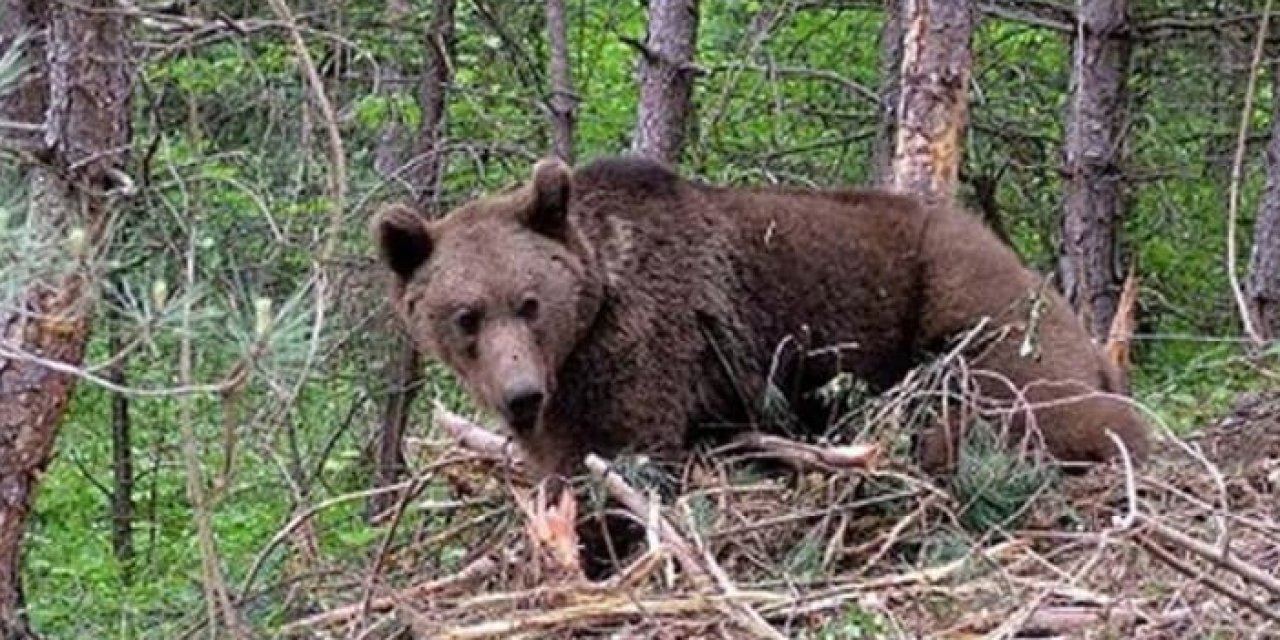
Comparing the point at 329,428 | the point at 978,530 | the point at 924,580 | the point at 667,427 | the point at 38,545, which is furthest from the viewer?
the point at 38,545

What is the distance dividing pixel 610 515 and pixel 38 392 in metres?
1.86

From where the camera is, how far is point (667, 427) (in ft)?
23.0

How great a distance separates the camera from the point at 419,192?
11.0m

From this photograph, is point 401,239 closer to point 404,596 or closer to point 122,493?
point 404,596

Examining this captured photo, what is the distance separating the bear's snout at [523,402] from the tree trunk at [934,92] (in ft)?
8.54

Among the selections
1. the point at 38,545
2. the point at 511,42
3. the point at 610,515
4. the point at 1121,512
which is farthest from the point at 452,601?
the point at 38,545

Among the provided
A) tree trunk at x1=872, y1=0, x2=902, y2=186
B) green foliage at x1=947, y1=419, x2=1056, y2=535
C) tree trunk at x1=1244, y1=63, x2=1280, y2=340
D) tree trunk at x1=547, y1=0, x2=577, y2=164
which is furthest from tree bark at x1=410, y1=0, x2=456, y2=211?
green foliage at x1=947, y1=419, x2=1056, y2=535

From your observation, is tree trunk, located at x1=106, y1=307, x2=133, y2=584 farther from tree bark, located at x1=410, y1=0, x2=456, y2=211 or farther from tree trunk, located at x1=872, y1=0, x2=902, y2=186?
tree trunk, located at x1=872, y1=0, x2=902, y2=186

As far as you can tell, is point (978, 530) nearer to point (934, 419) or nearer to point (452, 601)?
point (934, 419)

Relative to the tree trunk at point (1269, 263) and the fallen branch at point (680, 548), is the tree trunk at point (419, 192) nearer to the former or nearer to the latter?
the fallen branch at point (680, 548)

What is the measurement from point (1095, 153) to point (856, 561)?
650cm

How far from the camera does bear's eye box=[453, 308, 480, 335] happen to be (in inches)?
267

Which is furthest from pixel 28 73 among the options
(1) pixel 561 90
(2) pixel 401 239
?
(1) pixel 561 90

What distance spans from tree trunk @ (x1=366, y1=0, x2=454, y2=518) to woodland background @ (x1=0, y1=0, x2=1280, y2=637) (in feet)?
0.09
